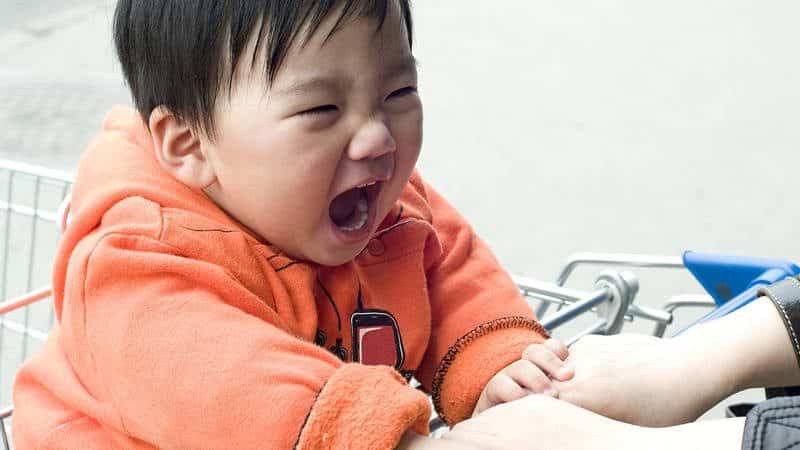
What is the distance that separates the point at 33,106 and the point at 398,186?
2.11 metres

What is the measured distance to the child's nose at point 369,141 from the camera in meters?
0.65

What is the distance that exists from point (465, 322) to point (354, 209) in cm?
19

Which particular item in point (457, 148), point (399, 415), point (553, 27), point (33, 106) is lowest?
point (33, 106)

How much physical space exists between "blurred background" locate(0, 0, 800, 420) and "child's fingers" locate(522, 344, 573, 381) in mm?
1150

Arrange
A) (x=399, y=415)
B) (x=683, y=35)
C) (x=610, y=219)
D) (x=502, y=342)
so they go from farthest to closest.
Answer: (x=683, y=35) < (x=610, y=219) < (x=502, y=342) < (x=399, y=415)

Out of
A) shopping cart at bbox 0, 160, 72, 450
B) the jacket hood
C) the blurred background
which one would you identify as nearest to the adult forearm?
the jacket hood

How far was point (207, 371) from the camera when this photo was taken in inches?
23.9

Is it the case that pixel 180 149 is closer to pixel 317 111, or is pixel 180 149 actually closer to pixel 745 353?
pixel 317 111

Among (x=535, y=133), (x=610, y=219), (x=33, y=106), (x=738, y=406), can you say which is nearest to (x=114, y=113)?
(x=738, y=406)

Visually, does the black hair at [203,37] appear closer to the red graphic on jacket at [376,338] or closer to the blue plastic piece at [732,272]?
the red graphic on jacket at [376,338]

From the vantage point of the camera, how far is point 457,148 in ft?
7.79

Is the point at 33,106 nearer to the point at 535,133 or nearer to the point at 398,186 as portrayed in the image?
the point at 535,133

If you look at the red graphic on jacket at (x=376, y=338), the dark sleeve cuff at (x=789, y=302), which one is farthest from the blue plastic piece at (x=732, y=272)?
the red graphic on jacket at (x=376, y=338)

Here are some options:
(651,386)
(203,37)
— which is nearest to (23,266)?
(203,37)
